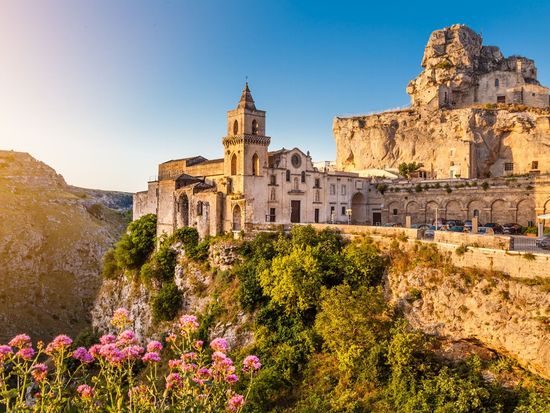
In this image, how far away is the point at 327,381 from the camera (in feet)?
68.1

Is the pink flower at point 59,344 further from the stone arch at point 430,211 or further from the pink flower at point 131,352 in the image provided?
the stone arch at point 430,211

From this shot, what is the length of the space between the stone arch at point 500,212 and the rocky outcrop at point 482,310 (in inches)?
961

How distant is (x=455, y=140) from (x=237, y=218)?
3220cm

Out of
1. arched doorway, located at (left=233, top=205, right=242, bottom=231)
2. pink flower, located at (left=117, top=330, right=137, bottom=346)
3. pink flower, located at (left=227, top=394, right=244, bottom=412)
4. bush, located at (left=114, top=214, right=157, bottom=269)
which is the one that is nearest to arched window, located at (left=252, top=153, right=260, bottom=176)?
arched doorway, located at (left=233, top=205, right=242, bottom=231)

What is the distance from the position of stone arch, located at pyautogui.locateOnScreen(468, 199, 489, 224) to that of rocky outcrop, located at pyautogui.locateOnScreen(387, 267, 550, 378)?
80.7ft

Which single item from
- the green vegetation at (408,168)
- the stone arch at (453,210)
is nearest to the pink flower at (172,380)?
the stone arch at (453,210)

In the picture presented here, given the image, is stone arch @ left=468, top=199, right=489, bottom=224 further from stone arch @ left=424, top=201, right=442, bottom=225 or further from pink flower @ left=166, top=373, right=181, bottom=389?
pink flower @ left=166, top=373, right=181, bottom=389

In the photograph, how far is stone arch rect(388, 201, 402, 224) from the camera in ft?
165

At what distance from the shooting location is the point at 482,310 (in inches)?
742

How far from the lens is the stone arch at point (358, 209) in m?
51.3

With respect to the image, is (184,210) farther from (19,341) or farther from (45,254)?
(45,254)

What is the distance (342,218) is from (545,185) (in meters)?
18.6

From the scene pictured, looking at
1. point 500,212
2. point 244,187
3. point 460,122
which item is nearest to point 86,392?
point 244,187

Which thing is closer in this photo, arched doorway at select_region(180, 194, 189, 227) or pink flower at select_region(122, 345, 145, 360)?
pink flower at select_region(122, 345, 145, 360)
